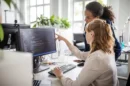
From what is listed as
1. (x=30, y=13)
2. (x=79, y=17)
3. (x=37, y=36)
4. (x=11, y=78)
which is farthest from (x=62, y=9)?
(x=11, y=78)

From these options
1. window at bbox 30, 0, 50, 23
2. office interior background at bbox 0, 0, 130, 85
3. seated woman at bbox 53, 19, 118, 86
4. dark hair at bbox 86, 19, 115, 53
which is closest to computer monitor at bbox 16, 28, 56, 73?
seated woman at bbox 53, 19, 118, 86

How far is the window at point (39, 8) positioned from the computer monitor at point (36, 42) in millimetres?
5162

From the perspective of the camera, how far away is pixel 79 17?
21.3 ft

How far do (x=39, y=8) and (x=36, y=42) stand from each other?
6047 mm

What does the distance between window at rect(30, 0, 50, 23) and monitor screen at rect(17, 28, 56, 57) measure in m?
5.16

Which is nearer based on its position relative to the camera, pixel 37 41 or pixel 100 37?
pixel 100 37

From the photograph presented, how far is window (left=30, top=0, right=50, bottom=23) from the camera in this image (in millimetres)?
7055

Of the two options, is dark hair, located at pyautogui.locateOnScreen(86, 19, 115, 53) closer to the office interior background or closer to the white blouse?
the white blouse

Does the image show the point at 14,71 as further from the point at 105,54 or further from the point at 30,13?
the point at 30,13

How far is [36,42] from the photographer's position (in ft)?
5.51

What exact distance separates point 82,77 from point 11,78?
0.58 meters

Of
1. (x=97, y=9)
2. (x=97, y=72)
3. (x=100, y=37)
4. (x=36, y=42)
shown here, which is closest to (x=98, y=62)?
(x=97, y=72)

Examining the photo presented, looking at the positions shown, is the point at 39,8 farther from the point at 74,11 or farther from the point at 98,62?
the point at 98,62

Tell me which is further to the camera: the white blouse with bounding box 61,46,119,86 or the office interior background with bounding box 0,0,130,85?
the office interior background with bounding box 0,0,130,85
